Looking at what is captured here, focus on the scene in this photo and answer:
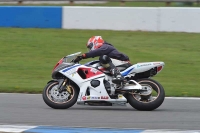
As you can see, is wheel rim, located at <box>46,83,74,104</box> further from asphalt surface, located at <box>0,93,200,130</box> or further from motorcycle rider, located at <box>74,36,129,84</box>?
motorcycle rider, located at <box>74,36,129,84</box>

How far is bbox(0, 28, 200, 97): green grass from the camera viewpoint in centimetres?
1308

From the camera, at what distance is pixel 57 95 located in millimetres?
9453

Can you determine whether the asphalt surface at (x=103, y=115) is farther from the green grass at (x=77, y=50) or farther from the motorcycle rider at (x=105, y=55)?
the green grass at (x=77, y=50)

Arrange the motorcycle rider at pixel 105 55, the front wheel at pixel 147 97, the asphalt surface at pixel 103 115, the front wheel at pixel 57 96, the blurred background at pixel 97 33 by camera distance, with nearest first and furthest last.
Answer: the asphalt surface at pixel 103 115 → the front wheel at pixel 147 97 → the motorcycle rider at pixel 105 55 → the front wheel at pixel 57 96 → the blurred background at pixel 97 33

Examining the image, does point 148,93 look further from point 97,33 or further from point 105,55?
point 97,33

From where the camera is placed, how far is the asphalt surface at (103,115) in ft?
26.5

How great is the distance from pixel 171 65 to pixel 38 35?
5.68 m

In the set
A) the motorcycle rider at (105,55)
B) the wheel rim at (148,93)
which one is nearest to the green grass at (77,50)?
the wheel rim at (148,93)

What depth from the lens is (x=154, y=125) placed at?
26.1 ft

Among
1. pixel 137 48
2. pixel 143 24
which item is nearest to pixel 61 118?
pixel 137 48

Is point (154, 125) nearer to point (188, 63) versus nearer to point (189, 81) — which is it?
point (189, 81)

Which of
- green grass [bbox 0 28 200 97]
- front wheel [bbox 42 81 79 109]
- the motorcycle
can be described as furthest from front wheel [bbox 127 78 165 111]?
green grass [bbox 0 28 200 97]

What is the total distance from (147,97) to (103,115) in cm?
90

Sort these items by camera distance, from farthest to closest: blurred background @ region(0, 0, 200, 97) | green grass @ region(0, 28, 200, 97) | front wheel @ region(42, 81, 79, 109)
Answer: blurred background @ region(0, 0, 200, 97) < green grass @ region(0, 28, 200, 97) < front wheel @ region(42, 81, 79, 109)
